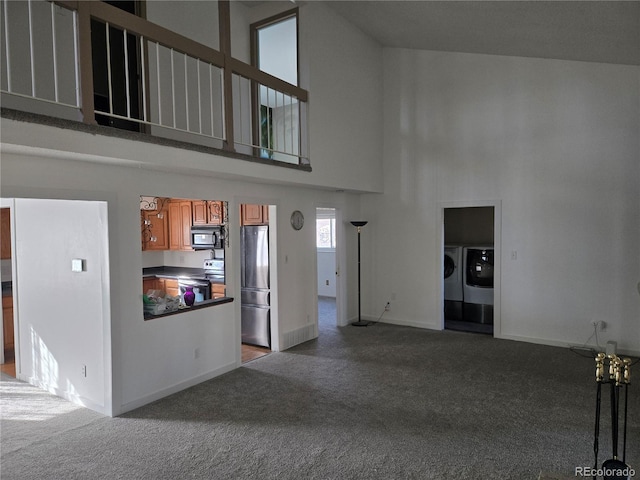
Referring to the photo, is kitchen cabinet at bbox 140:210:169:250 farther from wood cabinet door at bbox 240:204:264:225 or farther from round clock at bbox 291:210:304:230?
round clock at bbox 291:210:304:230

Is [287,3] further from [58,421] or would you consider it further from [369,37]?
[58,421]

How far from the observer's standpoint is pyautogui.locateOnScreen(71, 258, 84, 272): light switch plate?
3.71 meters

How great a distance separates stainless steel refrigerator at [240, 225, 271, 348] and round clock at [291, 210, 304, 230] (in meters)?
0.41

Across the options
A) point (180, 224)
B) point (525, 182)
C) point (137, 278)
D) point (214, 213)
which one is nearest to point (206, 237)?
point (214, 213)

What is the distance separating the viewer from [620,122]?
5070mm

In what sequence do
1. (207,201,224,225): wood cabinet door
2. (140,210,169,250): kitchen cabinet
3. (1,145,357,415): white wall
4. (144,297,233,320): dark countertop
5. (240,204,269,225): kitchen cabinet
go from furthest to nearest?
1. (140,210,169,250): kitchen cabinet
2. (207,201,224,225): wood cabinet door
3. (240,204,269,225): kitchen cabinet
4. (144,297,233,320): dark countertop
5. (1,145,357,415): white wall

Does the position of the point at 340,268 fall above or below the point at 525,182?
below

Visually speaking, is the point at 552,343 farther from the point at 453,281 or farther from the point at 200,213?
the point at 200,213

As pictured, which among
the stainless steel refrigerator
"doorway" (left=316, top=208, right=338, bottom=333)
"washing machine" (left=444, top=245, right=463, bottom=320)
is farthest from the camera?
"doorway" (left=316, top=208, right=338, bottom=333)

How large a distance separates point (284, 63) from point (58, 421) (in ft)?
18.5

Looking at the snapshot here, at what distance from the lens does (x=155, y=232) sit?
6719 mm

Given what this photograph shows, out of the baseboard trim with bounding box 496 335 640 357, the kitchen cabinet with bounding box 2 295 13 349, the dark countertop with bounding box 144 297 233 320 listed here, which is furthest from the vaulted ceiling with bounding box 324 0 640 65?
the kitchen cabinet with bounding box 2 295 13 349

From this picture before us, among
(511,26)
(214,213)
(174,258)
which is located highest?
(511,26)

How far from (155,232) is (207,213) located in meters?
1.13
